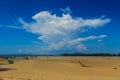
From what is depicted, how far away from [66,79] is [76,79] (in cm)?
90

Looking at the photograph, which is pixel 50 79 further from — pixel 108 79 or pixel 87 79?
pixel 108 79

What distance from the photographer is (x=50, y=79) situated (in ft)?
70.5

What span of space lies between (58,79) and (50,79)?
757 mm

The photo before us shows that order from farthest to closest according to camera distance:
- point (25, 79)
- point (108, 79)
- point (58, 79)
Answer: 1. point (108, 79)
2. point (58, 79)
3. point (25, 79)

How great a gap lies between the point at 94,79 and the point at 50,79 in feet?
13.8

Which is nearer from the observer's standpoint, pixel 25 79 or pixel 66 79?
pixel 25 79

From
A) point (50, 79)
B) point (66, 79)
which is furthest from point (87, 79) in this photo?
point (50, 79)

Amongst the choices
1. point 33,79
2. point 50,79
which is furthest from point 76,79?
point 33,79

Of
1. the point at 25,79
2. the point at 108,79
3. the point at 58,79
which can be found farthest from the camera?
the point at 108,79

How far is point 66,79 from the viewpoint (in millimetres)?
21875

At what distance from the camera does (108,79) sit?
23.2m

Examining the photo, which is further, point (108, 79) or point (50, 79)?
point (108, 79)

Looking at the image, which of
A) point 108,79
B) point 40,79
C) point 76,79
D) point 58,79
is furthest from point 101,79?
point 40,79

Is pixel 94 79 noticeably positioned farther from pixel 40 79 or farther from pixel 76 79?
pixel 40 79
